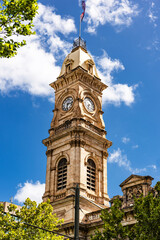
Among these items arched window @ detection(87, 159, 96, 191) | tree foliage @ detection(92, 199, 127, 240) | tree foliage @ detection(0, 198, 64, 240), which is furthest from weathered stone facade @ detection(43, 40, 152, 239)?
tree foliage @ detection(92, 199, 127, 240)

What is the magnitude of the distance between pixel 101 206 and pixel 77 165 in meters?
6.16

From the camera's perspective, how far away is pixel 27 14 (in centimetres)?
1591

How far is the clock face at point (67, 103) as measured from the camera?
5390 centimetres

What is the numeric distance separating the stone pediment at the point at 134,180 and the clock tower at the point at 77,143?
24.7ft

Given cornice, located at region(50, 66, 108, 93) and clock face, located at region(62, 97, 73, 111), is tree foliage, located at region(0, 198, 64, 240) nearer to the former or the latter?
clock face, located at region(62, 97, 73, 111)

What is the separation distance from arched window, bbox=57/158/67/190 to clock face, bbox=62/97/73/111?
8.54 m

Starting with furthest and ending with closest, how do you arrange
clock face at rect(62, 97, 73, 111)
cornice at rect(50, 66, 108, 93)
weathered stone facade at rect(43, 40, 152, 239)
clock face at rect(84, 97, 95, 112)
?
cornice at rect(50, 66, 108, 93)
clock face at rect(84, 97, 95, 112)
clock face at rect(62, 97, 73, 111)
weathered stone facade at rect(43, 40, 152, 239)

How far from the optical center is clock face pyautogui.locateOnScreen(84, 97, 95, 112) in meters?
54.1

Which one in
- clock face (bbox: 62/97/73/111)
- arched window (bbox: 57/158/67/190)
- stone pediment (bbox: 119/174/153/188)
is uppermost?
clock face (bbox: 62/97/73/111)

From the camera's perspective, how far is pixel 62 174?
48438 mm

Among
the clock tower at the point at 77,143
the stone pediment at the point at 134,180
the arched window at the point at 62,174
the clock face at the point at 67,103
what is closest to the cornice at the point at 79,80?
the clock tower at the point at 77,143

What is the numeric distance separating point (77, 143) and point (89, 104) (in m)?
8.78

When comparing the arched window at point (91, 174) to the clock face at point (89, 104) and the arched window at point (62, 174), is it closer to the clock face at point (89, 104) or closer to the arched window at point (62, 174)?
the arched window at point (62, 174)

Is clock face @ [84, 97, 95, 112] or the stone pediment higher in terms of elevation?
clock face @ [84, 97, 95, 112]
